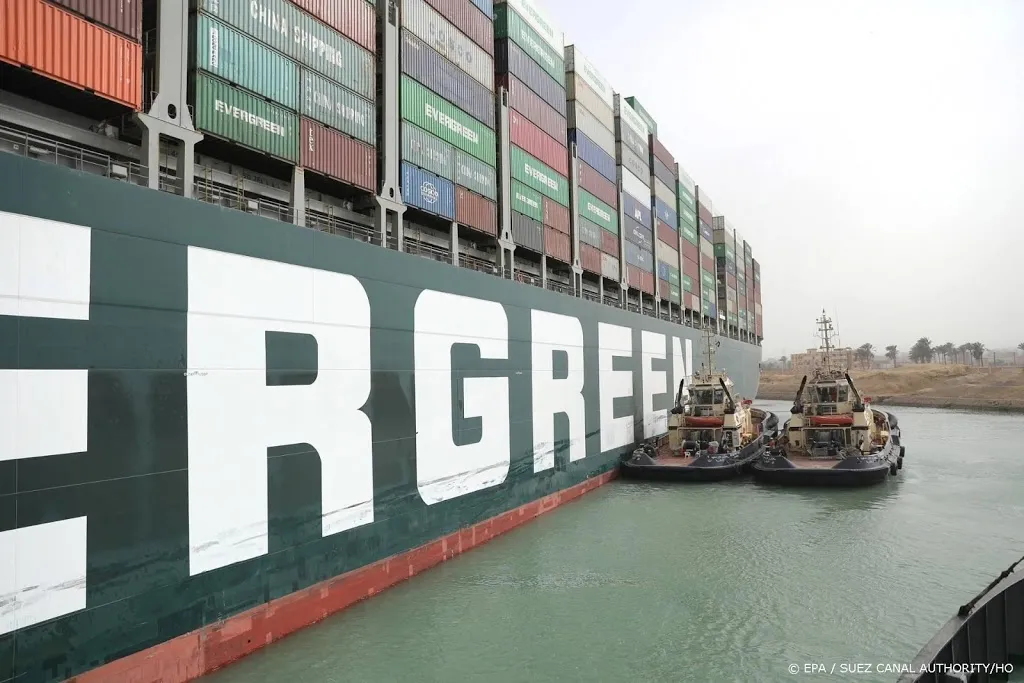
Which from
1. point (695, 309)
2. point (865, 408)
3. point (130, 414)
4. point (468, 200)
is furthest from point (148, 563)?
point (695, 309)

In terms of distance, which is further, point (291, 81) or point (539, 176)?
point (539, 176)

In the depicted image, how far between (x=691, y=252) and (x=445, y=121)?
26.7 m

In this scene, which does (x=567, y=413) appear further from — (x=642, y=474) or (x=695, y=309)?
(x=695, y=309)

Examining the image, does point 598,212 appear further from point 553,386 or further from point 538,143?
point 553,386

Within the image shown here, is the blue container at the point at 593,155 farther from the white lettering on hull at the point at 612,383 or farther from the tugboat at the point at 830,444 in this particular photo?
the tugboat at the point at 830,444

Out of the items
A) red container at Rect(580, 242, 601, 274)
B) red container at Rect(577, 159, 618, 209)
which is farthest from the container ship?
red container at Rect(577, 159, 618, 209)

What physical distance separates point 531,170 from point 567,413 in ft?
26.6

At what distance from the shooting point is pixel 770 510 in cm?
1727

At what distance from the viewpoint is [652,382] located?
26312mm

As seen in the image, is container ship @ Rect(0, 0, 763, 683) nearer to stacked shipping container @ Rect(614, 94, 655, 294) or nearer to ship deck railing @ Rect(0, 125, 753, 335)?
ship deck railing @ Rect(0, 125, 753, 335)

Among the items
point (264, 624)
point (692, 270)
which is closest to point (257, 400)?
point (264, 624)

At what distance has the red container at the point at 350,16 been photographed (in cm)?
1198

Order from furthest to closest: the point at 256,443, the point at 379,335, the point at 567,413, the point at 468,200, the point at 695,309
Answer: the point at 695,309
the point at 567,413
the point at 468,200
the point at 379,335
the point at 256,443

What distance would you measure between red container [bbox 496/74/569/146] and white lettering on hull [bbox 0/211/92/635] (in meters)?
14.6
